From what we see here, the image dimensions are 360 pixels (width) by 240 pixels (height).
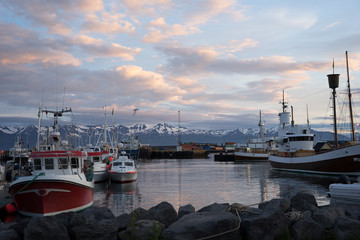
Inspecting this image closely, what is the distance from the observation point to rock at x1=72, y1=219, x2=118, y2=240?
10727 millimetres

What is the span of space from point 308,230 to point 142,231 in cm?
535

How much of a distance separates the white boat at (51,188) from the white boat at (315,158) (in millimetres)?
33873

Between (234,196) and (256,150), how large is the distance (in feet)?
315

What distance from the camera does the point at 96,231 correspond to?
10.8m

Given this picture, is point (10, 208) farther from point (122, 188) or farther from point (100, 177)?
point (100, 177)

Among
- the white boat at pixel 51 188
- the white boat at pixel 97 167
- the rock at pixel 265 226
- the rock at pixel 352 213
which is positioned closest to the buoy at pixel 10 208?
the white boat at pixel 51 188

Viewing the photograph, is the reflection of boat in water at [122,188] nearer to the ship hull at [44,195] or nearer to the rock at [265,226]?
the ship hull at [44,195]

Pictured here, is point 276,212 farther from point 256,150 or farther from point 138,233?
point 256,150

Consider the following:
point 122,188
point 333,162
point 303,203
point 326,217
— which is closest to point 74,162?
point 303,203

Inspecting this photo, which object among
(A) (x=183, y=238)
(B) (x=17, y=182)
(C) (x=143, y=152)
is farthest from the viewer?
(C) (x=143, y=152)

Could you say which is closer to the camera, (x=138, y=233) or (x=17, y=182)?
(x=138, y=233)

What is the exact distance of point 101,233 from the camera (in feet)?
35.2

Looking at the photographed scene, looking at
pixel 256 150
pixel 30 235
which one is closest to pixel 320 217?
pixel 30 235

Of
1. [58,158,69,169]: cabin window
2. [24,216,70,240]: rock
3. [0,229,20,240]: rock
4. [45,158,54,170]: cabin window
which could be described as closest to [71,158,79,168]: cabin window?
[58,158,69,169]: cabin window
